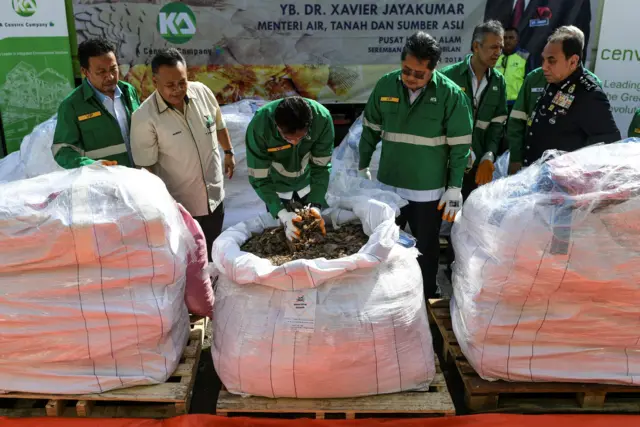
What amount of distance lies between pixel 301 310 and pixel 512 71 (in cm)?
431

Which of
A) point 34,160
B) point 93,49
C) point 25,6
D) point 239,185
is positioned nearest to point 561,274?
point 93,49

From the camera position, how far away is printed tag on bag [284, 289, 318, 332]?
2295 millimetres

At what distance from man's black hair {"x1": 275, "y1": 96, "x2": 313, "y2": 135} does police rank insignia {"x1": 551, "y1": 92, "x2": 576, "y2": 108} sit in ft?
5.55

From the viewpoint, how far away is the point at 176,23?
5383 millimetres

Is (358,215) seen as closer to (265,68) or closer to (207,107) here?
(207,107)

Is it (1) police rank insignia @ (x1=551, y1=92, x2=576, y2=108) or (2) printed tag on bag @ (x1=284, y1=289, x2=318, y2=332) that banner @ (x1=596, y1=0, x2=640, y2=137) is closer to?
(1) police rank insignia @ (x1=551, y1=92, x2=576, y2=108)

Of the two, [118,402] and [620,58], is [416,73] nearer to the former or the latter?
[118,402]

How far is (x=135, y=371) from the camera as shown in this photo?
96.6 inches

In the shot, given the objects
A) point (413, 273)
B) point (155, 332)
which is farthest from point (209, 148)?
point (413, 273)

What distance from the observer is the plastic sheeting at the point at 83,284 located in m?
2.31

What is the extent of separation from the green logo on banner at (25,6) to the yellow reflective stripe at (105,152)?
3.32 m

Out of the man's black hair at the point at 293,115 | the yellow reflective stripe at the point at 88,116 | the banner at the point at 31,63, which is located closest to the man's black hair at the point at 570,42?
the man's black hair at the point at 293,115

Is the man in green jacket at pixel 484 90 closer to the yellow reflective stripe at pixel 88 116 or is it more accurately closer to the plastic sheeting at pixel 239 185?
the plastic sheeting at pixel 239 185

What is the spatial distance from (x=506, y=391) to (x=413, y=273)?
2.38 ft
